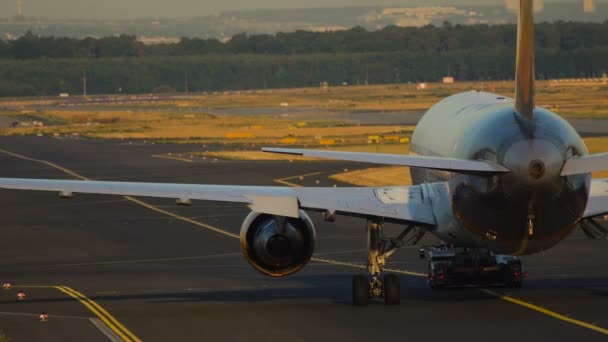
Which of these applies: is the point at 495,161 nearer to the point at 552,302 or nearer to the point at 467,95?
the point at 552,302

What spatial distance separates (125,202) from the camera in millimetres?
73562

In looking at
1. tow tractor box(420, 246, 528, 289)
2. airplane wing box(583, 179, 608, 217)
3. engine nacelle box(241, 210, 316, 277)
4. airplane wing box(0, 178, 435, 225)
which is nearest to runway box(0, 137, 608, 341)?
tow tractor box(420, 246, 528, 289)

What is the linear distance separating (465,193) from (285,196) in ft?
14.2

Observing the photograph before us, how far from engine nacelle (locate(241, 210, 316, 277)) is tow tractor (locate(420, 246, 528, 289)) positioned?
4654 mm

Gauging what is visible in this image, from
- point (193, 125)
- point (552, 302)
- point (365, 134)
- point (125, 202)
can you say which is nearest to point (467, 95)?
point (552, 302)

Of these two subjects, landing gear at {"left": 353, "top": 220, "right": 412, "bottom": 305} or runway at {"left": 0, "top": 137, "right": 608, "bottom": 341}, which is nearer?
runway at {"left": 0, "top": 137, "right": 608, "bottom": 341}

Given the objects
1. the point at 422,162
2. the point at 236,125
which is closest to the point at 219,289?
the point at 422,162

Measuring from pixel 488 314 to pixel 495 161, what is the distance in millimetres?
4407

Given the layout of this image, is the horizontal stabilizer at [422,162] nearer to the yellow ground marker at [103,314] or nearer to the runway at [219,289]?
the runway at [219,289]

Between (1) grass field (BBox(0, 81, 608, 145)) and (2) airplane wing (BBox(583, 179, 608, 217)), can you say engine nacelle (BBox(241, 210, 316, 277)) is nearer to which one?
(2) airplane wing (BBox(583, 179, 608, 217))

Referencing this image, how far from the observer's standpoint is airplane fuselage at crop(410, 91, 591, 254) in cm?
3102

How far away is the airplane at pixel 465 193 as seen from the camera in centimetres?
3108

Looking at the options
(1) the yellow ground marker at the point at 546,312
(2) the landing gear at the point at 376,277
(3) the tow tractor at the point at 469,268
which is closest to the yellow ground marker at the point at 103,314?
(2) the landing gear at the point at 376,277

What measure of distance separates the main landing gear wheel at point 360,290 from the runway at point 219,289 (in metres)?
0.30
